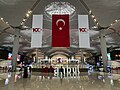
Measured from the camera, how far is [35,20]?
47.4 feet

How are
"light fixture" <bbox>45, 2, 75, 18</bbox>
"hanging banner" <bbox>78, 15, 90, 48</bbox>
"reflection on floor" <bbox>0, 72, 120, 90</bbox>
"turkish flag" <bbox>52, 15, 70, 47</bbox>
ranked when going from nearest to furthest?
"reflection on floor" <bbox>0, 72, 120, 90</bbox> → "turkish flag" <bbox>52, 15, 70, 47</bbox> → "hanging banner" <bbox>78, 15, 90, 48</bbox> → "light fixture" <bbox>45, 2, 75, 18</bbox>

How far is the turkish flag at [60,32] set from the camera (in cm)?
1283

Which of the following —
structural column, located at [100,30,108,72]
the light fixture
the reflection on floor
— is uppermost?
the light fixture

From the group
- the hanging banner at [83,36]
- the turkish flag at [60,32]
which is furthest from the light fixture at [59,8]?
the turkish flag at [60,32]

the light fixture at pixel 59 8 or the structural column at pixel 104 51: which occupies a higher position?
the light fixture at pixel 59 8

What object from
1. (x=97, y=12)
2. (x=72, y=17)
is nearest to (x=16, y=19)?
(x=72, y=17)

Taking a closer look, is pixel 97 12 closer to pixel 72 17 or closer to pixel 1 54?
pixel 72 17

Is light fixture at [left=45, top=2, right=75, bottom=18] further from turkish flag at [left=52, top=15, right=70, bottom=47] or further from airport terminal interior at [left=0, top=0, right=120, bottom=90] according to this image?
turkish flag at [left=52, top=15, right=70, bottom=47]

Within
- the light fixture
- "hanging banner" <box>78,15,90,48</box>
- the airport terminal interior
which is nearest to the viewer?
the airport terminal interior

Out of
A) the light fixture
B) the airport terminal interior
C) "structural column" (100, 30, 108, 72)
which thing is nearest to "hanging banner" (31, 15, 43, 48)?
the airport terminal interior

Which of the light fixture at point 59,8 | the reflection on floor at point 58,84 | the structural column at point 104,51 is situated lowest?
the reflection on floor at point 58,84

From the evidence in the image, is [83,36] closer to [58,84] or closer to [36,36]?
[36,36]

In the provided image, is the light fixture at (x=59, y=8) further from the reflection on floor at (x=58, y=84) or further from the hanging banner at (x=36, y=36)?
the reflection on floor at (x=58, y=84)

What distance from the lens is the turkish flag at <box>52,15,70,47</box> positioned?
12.8 metres
